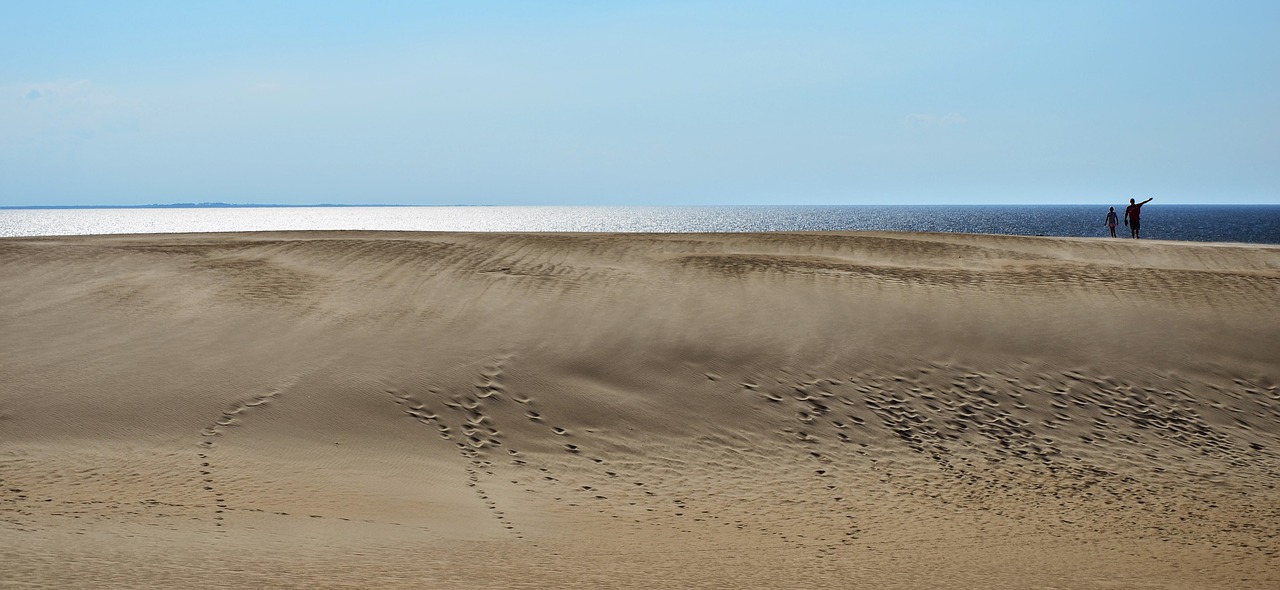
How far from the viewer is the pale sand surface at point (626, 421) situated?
661 cm

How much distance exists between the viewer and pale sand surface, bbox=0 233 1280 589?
21.7 feet

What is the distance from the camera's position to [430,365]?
1142 cm

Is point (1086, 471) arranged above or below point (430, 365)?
below

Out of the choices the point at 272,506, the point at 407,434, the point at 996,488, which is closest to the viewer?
the point at 272,506

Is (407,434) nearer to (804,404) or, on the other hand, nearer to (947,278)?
(804,404)

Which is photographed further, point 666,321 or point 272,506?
point 666,321

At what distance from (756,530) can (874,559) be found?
1.18 metres

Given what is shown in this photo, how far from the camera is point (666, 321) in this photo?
13383mm

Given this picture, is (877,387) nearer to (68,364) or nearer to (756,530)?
(756,530)

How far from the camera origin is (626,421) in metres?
10.5

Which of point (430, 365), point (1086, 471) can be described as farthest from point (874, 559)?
point (430, 365)

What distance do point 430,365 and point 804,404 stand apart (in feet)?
14.8

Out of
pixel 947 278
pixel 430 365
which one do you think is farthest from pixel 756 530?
pixel 947 278

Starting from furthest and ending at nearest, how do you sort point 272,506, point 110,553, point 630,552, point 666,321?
1. point 666,321
2. point 272,506
3. point 630,552
4. point 110,553
